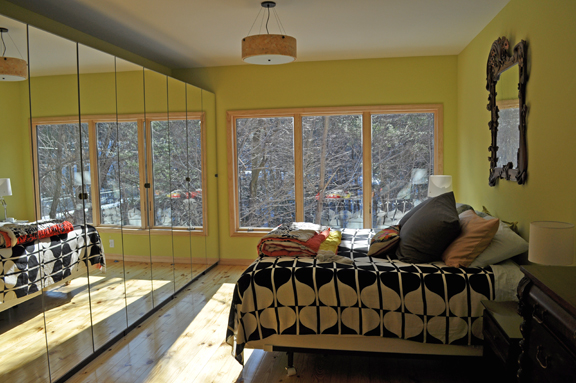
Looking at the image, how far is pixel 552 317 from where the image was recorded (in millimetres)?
1422

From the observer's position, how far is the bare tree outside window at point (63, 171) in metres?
2.54

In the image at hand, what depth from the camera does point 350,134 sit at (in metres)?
5.30

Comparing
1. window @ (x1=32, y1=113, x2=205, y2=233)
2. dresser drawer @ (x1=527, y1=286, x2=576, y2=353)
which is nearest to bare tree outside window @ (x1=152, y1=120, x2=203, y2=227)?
window @ (x1=32, y1=113, x2=205, y2=233)

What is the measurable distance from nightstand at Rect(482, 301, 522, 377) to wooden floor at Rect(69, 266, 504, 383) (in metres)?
0.46

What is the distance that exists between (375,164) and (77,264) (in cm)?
355

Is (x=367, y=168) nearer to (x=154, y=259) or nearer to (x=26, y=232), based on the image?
(x=154, y=259)

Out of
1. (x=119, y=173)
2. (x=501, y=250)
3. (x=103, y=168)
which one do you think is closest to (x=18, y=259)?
(x=103, y=168)

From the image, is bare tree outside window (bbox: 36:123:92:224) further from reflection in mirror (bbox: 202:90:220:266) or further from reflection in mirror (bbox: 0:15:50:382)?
reflection in mirror (bbox: 202:90:220:266)

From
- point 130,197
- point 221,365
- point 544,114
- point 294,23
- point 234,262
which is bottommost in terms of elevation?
point 221,365

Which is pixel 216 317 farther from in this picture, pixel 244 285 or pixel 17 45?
pixel 17 45

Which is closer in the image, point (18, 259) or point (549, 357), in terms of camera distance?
point (549, 357)

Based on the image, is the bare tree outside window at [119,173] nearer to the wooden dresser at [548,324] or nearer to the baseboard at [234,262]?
the baseboard at [234,262]

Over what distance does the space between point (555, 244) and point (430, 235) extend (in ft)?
2.94

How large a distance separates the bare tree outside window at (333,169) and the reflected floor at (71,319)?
2319mm
